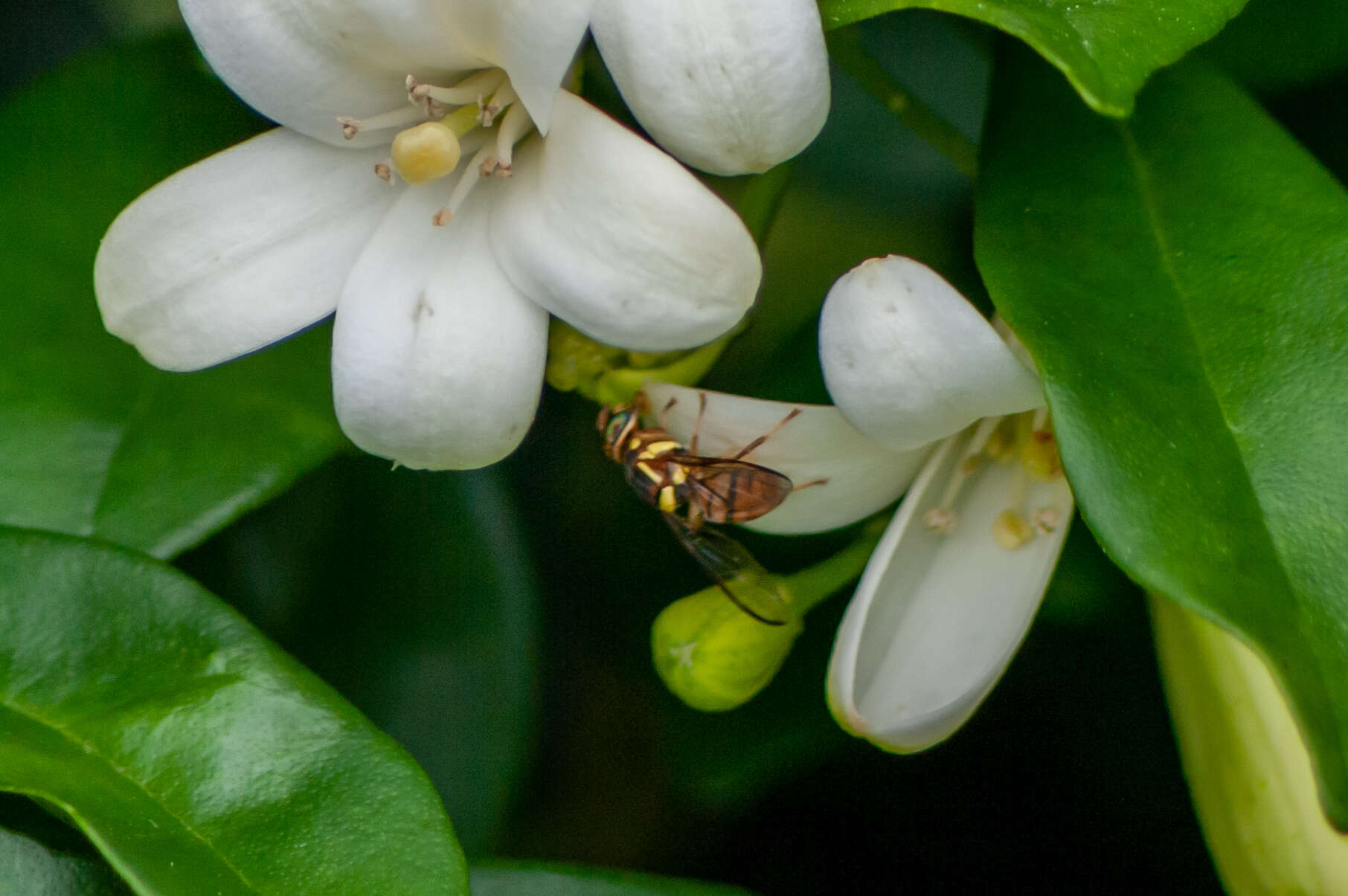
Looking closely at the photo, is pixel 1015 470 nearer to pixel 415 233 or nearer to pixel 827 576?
pixel 827 576

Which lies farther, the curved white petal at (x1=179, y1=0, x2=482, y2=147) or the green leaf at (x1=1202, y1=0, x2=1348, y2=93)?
the green leaf at (x1=1202, y1=0, x2=1348, y2=93)

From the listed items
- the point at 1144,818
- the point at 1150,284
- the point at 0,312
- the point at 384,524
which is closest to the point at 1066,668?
the point at 1144,818

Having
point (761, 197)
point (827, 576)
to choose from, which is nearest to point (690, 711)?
point (827, 576)

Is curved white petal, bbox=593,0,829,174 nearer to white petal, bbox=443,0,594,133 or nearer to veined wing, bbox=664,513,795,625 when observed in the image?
white petal, bbox=443,0,594,133

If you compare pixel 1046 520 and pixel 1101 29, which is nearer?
pixel 1101 29

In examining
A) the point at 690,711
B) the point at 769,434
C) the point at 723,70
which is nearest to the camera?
the point at 723,70

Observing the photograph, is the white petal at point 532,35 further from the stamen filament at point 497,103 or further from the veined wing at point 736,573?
the veined wing at point 736,573

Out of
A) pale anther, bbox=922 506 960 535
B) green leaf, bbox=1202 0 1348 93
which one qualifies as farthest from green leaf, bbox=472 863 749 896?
green leaf, bbox=1202 0 1348 93
